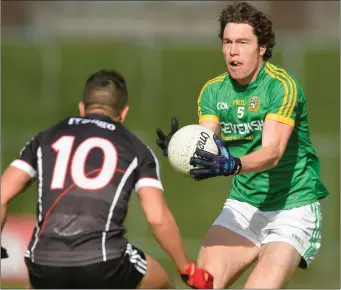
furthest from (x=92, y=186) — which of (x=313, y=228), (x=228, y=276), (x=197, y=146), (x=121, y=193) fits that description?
(x=313, y=228)

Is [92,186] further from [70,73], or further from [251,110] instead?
[70,73]

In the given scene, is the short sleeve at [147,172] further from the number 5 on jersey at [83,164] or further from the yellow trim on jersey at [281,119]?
the yellow trim on jersey at [281,119]

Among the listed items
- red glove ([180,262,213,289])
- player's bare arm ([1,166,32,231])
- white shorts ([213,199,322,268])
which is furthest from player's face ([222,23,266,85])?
player's bare arm ([1,166,32,231])

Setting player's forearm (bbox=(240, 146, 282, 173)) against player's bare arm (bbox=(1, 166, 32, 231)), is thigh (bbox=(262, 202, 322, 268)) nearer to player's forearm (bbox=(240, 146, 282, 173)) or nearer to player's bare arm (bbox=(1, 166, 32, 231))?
player's forearm (bbox=(240, 146, 282, 173))

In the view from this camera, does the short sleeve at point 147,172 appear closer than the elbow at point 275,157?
Yes

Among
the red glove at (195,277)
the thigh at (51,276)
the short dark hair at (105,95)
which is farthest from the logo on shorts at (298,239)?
the thigh at (51,276)

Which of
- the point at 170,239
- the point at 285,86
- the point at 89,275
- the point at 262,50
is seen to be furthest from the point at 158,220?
the point at 262,50

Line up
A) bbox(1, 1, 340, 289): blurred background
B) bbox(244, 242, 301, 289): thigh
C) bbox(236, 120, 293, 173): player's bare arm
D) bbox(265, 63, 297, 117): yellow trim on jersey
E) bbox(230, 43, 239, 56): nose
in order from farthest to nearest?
bbox(1, 1, 340, 289): blurred background
bbox(230, 43, 239, 56): nose
bbox(265, 63, 297, 117): yellow trim on jersey
bbox(244, 242, 301, 289): thigh
bbox(236, 120, 293, 173): player's bare arm

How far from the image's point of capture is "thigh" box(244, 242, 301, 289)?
614 centimetres

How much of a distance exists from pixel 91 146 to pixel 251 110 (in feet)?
3.90

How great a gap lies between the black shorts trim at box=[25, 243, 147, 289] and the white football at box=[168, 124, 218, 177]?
623mm

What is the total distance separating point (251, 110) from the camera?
6414 millimetres

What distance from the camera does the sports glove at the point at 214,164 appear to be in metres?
5.84

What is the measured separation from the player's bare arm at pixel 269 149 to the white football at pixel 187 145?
0.74ft
